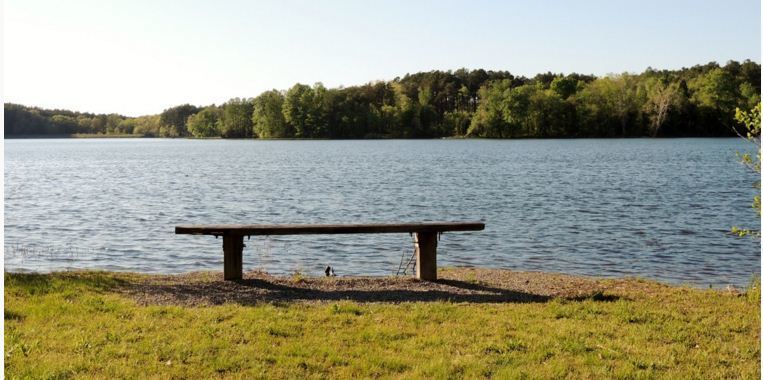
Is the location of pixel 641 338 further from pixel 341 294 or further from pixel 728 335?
pixel 341 294

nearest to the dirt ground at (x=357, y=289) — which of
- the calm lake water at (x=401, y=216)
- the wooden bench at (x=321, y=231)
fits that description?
the wooden bench at (x=321, y=231)

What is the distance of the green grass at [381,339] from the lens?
258 inches

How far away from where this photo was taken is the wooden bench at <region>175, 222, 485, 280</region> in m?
11.4

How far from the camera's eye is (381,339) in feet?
24.8

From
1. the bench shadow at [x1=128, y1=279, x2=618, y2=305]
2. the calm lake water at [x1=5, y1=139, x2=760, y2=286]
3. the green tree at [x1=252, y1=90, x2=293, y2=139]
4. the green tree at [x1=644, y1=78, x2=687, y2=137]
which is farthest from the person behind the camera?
the green tree at [x1=252, y1=90, x2=293, y2=139]

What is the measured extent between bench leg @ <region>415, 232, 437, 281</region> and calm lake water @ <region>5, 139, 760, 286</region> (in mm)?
3961

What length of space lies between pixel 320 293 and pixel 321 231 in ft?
4.06

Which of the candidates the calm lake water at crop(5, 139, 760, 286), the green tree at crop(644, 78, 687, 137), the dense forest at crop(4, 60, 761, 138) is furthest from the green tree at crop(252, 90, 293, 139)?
the calm lake water at crop(5, 139, 760, 286)

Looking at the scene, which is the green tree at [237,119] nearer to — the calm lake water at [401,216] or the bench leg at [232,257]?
the calm lake water at [401,216]

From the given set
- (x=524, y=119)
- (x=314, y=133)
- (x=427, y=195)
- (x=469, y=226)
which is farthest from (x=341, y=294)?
(x=314, y=133)

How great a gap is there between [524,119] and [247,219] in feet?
360

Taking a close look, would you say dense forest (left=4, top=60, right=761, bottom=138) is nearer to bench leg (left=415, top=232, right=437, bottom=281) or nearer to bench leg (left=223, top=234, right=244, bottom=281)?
bench leg (left=415, top=232, right=437, bottom=281)

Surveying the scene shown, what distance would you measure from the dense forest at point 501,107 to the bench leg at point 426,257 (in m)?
112

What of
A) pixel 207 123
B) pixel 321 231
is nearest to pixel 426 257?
pixel 321 231
